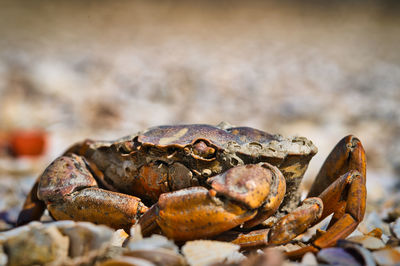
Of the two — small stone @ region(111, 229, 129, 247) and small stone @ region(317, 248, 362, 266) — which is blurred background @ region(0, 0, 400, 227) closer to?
small stone @ region(111, 229, 129, 247)

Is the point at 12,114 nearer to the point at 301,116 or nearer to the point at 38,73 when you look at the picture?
the point at 38,73

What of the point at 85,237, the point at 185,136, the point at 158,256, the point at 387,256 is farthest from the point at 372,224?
the point at 85,237

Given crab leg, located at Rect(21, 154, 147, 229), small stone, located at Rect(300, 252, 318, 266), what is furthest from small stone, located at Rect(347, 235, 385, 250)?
crab leg, located at Rect(21, 154, 147, 229)

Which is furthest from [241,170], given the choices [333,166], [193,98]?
[193,98]

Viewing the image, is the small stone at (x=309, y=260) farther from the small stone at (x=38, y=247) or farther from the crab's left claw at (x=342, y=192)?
the small stone at (x=38, y=247)

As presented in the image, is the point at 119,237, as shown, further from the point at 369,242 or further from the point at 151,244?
the point at 369,242

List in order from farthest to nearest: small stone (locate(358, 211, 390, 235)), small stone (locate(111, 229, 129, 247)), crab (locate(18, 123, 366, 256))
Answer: small stone (locate(358, 211, 390, 235)) → small stone (locate(111, 229, 129, 247)) → crab (locate(18, 123, 366, 256))
